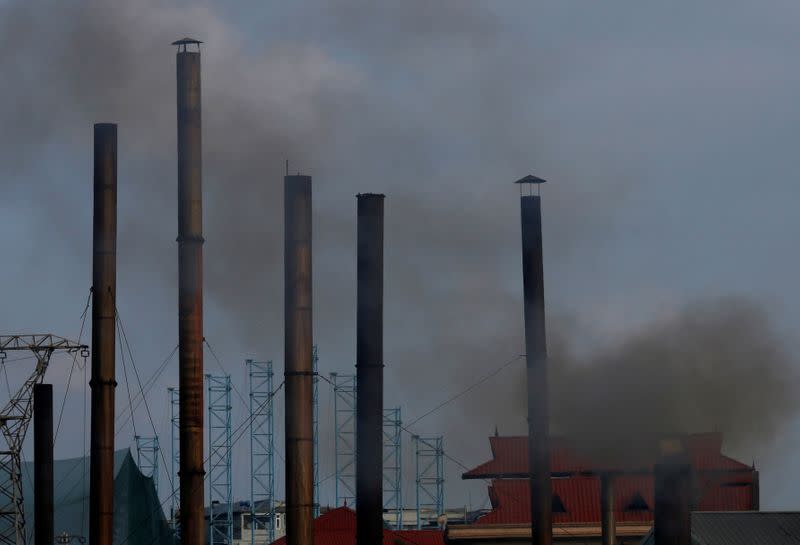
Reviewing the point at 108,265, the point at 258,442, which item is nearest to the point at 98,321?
the point at 108,265

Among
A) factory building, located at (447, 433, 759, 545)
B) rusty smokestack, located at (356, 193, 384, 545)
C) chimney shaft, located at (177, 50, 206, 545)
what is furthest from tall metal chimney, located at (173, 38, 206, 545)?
factory building, located at (447, 433, 759, 545)

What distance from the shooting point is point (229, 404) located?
89125mm

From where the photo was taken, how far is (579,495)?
57.8 metres

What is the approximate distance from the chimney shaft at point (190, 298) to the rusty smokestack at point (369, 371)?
3.59 meters

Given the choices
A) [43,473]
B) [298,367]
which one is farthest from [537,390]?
[43,473]

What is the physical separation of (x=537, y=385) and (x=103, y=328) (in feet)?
35.6

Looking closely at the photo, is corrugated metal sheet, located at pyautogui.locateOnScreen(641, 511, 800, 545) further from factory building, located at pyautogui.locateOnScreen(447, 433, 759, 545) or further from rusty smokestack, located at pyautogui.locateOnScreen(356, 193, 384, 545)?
rusty smokestack, located at pyautogui.locateOnScreen(356, 193, 384, 545)

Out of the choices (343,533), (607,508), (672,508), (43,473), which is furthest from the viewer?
(343,533)

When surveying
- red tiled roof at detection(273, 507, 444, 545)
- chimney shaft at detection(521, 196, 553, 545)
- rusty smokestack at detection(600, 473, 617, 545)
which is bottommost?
red tiled roof at detection(273, 507, 444, 545)

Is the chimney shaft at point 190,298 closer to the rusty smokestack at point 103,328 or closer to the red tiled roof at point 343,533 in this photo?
the rusty smokestack at point 103,328

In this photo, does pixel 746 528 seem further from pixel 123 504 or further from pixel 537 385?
pixel 123 504

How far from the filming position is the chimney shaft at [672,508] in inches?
1085

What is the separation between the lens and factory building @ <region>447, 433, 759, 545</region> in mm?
53438

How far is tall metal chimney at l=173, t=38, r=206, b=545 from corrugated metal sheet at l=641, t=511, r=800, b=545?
17834 millimetres
